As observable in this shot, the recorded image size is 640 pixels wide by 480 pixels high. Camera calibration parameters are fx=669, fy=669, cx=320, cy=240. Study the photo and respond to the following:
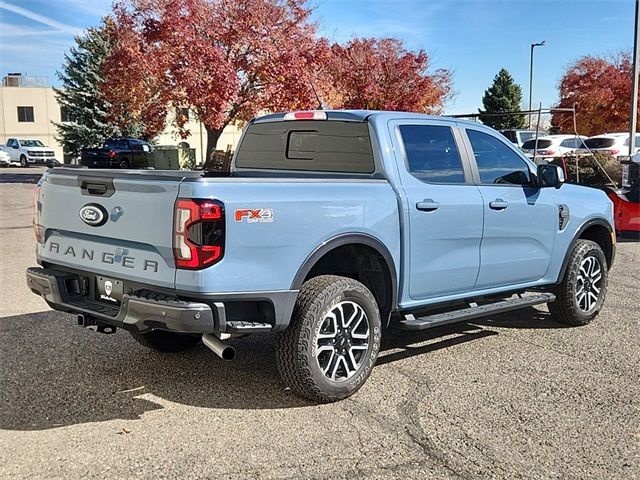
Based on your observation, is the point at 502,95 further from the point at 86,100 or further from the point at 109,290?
the point at 109,290

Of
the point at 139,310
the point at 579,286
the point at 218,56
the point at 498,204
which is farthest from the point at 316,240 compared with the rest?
the point at 218,56

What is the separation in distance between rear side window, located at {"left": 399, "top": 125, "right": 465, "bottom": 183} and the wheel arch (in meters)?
0.73

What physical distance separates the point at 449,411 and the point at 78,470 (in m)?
2.23

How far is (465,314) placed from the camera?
5.15 meters

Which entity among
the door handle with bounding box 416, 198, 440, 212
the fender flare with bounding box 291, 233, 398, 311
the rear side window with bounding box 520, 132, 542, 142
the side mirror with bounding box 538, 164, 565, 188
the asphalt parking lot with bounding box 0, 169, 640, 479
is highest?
the rear side window with bounding box 520, 132, 542, 142

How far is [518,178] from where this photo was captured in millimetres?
5777

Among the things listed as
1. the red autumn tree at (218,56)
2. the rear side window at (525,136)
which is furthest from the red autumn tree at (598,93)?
the red autumn tree at (218,56)

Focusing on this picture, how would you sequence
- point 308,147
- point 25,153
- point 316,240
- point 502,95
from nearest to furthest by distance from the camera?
point 316,240
point 308,147
point 25,153
point 502,95

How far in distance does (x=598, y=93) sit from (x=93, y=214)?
111 ft

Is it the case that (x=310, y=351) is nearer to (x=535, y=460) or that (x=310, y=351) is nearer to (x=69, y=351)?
(x=535, y=460)

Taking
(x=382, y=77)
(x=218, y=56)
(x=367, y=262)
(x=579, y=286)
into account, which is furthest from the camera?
(x=382, y=77)

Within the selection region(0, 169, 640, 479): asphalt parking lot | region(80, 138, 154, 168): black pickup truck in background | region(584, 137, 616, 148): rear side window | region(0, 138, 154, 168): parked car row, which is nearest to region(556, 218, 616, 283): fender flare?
region(0, 169, 640, 479): asphalt parking lot

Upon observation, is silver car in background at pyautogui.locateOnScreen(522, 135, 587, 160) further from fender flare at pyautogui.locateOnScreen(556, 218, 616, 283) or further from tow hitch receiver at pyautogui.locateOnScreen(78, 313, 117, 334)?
tow hitch receiver at pyautogui.locateOnScreen(78, 313, 117, 334)

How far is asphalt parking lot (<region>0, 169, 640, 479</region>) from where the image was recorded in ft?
11.6
